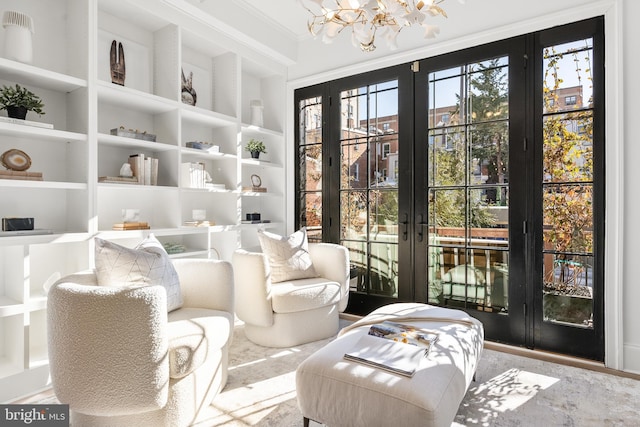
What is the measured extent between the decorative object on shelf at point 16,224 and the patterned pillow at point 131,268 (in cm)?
59

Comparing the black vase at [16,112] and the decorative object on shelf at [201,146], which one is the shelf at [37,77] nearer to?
the black vase at [16,112]

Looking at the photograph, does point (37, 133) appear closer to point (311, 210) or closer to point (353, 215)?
point (311, 210)

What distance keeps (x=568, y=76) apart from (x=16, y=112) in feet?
11.8

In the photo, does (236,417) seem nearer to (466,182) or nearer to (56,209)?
(56,209)

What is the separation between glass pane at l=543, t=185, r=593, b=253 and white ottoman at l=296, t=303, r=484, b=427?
1.33 meters

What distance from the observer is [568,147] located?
2.73 metres

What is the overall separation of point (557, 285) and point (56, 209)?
3.58 metres

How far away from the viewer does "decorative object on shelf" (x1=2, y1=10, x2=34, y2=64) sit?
222 cm

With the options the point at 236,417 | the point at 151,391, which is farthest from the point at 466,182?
the point at 151,391

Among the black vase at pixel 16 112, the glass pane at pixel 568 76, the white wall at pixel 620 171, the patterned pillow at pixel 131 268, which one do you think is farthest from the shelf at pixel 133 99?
the white wall at pixel 620 171

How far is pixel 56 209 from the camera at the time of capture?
2637 mm

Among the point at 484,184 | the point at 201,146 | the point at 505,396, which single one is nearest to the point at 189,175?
the point at 201,146

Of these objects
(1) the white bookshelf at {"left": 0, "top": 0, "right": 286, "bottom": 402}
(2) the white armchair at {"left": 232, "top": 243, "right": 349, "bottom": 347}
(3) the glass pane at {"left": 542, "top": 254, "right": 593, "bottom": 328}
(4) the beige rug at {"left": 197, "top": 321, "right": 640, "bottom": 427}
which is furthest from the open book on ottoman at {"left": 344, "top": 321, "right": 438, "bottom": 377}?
(1) the white bookshelf at {"left": 0, "top": 0, "right": 286, "bottom": 402}

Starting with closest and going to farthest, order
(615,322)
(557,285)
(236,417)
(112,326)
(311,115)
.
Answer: (112,326)
(236,417)
(615,322)
(557,285)
(311,115)
